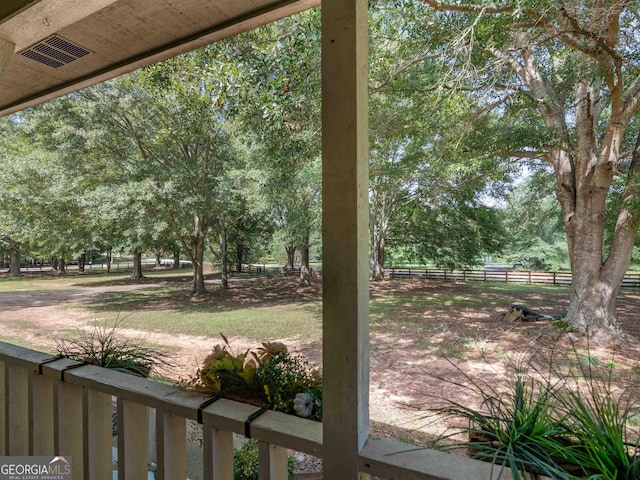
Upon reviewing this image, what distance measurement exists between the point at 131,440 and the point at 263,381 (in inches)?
18.6

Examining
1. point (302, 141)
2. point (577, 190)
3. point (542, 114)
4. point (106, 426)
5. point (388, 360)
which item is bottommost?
point (388, 360)

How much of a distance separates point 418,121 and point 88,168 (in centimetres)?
833

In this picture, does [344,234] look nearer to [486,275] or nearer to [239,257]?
[486,275]

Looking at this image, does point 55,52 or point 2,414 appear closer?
point 2,414

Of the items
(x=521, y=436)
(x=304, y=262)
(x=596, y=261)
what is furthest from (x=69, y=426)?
(x=304, y=262)

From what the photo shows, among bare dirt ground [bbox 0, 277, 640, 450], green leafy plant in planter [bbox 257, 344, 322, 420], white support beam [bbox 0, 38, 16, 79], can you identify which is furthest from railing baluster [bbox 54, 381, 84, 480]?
white support beam [bbox 0, 38, 16, 79]

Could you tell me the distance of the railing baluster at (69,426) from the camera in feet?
3.72

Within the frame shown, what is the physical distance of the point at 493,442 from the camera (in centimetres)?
76

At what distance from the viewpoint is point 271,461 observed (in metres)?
0.84

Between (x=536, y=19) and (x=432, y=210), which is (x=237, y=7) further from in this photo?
(x=432, y=210)

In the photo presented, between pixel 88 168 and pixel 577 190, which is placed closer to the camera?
pixel 577 190

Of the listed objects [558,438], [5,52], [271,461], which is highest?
[5,52]

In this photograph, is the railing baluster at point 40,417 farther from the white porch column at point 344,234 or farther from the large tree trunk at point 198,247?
the large tree trunk at point 198,247

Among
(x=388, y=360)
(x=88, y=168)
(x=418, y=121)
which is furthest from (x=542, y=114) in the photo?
(x=88, y=168)
